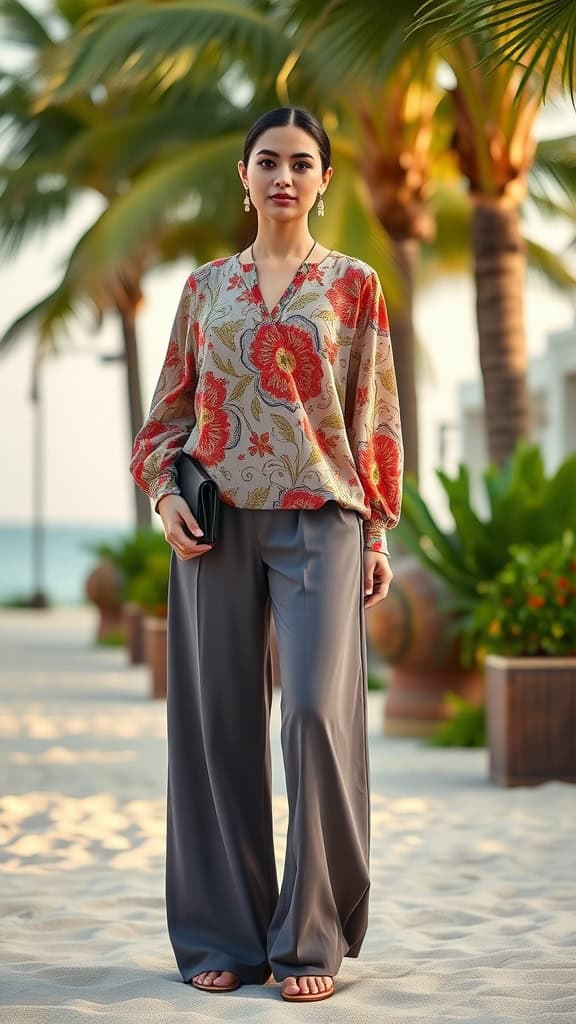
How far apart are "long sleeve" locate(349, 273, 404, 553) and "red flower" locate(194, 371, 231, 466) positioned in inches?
11.7

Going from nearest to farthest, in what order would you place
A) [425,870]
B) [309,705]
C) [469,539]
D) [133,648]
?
[309,705], [425,870], [469,539], [133,648]

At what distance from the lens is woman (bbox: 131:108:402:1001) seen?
135 inches

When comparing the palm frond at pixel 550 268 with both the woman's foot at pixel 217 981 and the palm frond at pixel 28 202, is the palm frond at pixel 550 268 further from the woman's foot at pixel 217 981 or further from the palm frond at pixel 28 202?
the woman's foot at pixel 217 981

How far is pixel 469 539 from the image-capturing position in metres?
8.56

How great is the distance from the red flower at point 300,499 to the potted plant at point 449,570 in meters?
4.88

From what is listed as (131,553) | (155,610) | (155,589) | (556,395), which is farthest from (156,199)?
(556,395)

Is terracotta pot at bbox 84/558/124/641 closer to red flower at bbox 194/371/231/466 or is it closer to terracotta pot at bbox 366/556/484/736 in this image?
terracotta pot at bbox 366/556/484/736

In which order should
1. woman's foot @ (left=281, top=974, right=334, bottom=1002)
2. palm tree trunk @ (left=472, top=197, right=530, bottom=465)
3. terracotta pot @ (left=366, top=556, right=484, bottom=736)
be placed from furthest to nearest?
palm tree trunk @ (left=472, top=197, right=530, bottom=465) → terracotta pot @ (left=366, top=556, right=484, bottom=736) → woman's foot @ (left=281, top=974, right=334, bottom=1002)

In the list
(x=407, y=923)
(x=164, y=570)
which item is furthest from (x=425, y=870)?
(x=164, y=570)

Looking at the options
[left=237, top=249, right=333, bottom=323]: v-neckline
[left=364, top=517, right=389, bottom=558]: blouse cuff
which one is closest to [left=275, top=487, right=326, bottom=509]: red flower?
[left=364, top=517, right=389, bottom=558]: blouse cuff

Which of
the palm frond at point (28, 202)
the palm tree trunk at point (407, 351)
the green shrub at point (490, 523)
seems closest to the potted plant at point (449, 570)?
the green shrub at point (490, 523)

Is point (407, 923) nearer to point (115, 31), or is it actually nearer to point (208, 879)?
point (208, 879)

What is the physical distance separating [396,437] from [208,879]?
3.51 feet

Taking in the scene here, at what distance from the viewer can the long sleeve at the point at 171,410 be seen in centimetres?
365
